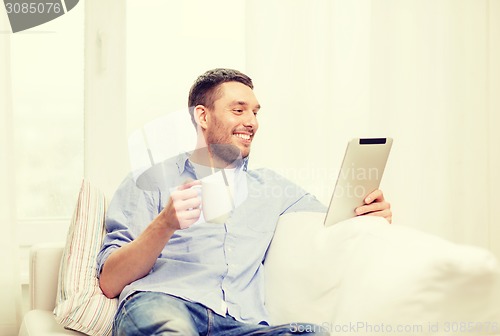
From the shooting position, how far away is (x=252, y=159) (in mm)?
3113

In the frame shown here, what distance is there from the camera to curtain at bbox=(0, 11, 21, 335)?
2.71 meters

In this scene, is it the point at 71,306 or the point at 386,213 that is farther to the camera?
the point at 386,213

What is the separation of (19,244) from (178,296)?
1.39 meters

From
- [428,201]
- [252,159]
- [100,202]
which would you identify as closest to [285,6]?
[252,159]

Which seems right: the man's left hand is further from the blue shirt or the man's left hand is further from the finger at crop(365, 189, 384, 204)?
the blue shirt

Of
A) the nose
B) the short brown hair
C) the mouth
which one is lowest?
the mouth

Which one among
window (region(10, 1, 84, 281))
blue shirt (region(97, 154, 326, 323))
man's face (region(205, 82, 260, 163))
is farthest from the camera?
window (region(10, 1, 84, 281))

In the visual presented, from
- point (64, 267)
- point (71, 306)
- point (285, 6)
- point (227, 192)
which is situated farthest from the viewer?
point (285, 6)

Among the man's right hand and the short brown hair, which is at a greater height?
the short brown hair

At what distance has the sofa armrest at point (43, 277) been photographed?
203 cm

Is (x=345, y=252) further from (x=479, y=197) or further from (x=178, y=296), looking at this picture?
(x=479, y=197)

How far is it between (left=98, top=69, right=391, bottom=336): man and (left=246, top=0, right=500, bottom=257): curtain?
911 millimetres

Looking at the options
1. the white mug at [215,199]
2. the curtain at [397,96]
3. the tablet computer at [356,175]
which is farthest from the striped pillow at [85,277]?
the curtain at [397,96]

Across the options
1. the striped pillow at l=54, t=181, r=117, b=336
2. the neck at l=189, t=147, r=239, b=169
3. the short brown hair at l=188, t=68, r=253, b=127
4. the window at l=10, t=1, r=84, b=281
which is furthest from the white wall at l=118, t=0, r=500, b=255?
the striped pillow at l=54, t=181, r=117, b=336
